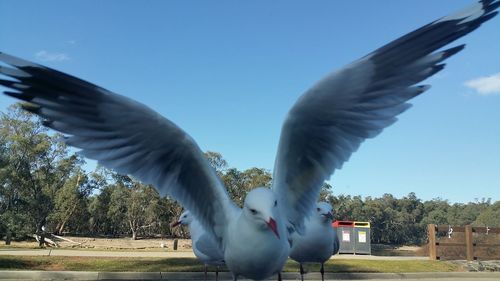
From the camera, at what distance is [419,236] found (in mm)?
68188

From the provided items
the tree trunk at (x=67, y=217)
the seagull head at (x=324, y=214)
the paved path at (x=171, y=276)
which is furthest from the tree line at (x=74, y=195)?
the seagull head at (x=324, y=214)

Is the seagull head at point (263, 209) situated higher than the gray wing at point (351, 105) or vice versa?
the gray wing at point (351, 105)

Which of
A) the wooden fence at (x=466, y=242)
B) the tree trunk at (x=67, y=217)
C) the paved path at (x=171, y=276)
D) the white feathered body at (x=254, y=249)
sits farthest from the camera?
the tree trunk at (x=67, y=217)

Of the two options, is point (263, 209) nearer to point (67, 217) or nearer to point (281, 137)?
point (281, 137)

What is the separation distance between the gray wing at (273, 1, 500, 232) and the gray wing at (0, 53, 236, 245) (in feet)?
2.04

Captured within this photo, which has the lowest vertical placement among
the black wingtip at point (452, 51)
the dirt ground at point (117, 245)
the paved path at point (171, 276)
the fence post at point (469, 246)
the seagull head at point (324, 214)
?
the dirt ground at point (117, 245)

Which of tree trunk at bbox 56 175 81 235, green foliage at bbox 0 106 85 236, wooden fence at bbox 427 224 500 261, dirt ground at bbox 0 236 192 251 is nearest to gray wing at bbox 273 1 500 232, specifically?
wooden fence at bbox 427 224 500 261

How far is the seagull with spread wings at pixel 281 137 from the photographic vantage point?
3119mm

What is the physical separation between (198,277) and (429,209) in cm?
7431

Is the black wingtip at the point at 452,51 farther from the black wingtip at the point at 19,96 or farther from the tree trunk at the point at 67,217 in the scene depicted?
the tree trunk at the point at 67,217

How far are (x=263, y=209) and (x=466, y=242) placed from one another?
15529 mm

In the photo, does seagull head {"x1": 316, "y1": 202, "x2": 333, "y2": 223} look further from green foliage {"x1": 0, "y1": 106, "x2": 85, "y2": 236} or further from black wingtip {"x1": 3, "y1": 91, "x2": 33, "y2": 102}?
green foliage {"x1": 0, "y1": 106, "x2": 85, "y2": 236}

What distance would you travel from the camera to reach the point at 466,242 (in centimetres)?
1605

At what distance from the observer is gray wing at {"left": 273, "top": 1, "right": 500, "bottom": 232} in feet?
11.1
